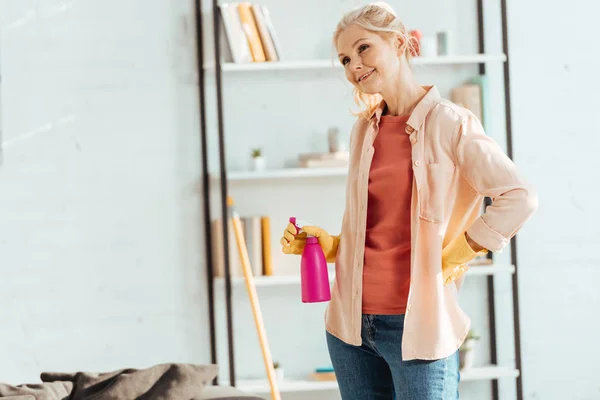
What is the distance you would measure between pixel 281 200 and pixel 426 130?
6.21ft

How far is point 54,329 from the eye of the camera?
367 cm

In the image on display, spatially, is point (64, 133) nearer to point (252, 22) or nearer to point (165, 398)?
point (252, 22)

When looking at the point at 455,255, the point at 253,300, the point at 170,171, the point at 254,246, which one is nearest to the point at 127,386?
the point at 455,255

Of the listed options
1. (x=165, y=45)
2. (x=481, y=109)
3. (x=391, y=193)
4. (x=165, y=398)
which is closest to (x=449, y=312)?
(x=391, y=193)

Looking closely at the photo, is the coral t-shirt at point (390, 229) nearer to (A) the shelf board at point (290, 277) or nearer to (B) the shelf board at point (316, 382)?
(A) the shelf board at point (290, 277)

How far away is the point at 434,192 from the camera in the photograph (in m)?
1.86

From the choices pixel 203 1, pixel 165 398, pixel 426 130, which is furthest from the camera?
pixel 203 1

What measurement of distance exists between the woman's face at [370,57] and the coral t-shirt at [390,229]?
0.10 m

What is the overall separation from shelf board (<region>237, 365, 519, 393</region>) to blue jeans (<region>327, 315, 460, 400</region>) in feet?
5.02

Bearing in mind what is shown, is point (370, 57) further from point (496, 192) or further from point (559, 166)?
point (559, 166)

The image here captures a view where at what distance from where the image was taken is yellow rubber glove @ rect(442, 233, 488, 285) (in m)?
1.83

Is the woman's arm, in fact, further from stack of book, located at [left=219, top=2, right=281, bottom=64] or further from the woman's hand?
stack of book, located at [left=219, top=2, right=281, bottom=64]

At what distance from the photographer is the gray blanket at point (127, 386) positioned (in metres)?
2.02

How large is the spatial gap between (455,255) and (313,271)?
16.4 inches
